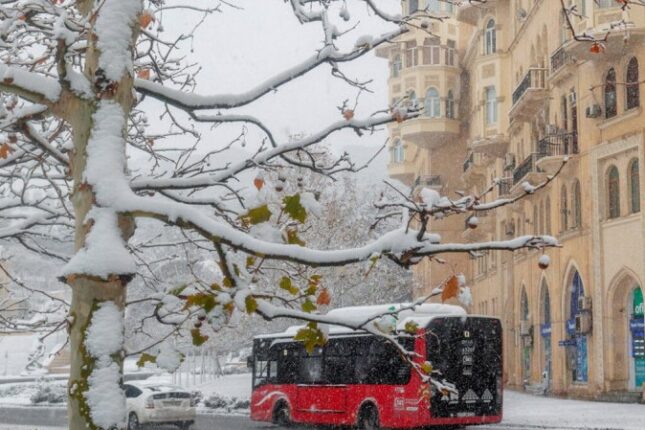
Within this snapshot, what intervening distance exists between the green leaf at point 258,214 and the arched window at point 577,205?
3148 centimetres

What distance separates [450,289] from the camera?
14.6 ft

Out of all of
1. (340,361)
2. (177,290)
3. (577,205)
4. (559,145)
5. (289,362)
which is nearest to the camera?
(177,290)

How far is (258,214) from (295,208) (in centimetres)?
22

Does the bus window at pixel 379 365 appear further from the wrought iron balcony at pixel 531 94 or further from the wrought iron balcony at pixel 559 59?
the wrought iron balcony at pixel 531 94

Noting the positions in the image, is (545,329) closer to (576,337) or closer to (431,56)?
(576,337)

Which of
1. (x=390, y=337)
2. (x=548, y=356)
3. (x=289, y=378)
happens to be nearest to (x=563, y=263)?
(x=548, y=356)

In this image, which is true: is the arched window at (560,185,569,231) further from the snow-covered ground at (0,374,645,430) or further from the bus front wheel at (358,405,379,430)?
the bus front wheel at (358,405,379,430)

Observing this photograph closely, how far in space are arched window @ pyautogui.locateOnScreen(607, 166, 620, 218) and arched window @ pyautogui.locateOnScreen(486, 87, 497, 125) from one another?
1463 centimetres

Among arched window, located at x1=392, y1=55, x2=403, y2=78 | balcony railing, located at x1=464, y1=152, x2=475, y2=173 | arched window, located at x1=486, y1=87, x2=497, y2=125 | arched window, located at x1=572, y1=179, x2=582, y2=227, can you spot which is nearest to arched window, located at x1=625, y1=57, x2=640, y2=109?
arched window, located at x1=572, y1=179, x2=582, y2=227

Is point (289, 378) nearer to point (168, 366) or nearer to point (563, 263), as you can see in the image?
point (563, 263)

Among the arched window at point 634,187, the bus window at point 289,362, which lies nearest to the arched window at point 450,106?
the arched window at point 634,187

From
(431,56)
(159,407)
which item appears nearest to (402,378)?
(159,407)

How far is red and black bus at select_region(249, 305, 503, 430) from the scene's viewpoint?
2139 cm

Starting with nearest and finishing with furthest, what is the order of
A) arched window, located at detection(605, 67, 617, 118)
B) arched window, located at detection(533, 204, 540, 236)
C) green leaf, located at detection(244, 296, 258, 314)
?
green leaf, located at detection(244, 296, 258, 314) → arched window, located at detection(605, 67, 617, 118) → arched window, located at detection(533, 204, 540, 236)
